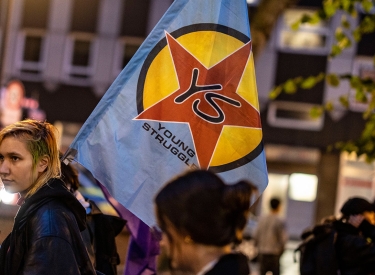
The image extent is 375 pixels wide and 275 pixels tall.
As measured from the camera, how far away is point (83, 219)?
340 cm

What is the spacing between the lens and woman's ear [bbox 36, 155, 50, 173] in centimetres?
337

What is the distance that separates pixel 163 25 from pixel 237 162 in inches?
32.6

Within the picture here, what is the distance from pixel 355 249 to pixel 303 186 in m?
22.6

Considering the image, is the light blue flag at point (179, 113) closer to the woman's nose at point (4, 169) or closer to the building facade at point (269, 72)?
the woman's nose at point (4, 169)

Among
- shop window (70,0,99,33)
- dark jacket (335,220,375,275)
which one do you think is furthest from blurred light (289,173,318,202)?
dark jacket (335,220,375,275)

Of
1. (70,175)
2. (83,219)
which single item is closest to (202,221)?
(83,219)

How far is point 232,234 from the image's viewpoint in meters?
2.29

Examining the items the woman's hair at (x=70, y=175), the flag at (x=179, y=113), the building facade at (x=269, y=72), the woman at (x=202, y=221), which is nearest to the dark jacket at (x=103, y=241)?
the woman's hair at (x=70, y=175)

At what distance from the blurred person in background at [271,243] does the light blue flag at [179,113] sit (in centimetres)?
826

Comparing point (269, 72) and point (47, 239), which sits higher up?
point (269, 72)

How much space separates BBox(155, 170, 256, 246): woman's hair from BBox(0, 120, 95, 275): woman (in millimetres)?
934

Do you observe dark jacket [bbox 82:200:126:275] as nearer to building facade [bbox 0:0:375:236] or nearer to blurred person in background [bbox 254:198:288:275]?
blurred person in background [bbox 254:198:288:275]

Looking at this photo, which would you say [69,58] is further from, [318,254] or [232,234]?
[232,234]

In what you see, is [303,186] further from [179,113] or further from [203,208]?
[203,208]
